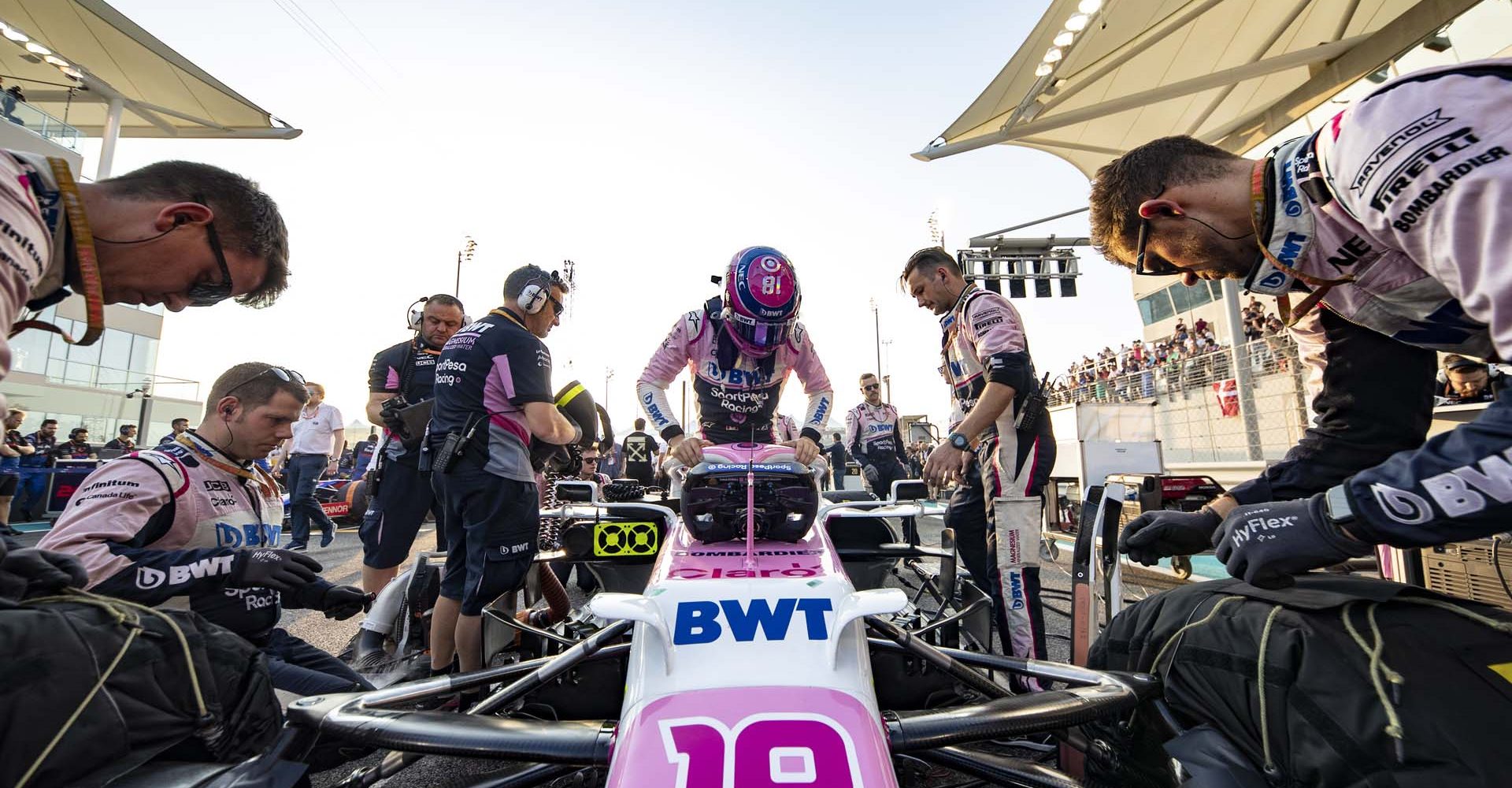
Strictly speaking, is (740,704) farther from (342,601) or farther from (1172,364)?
(1172,364)

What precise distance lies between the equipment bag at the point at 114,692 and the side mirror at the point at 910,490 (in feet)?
7.91

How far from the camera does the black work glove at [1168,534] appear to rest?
1.58 m

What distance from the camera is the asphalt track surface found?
85.7 inches

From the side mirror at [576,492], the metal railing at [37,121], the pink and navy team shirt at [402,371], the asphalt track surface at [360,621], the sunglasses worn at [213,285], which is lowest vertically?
the asphalt track surface at [360,621]

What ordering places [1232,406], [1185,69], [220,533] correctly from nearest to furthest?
[220,533] < [1232,406] < [1185,69]

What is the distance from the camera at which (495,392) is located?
2.88 metres

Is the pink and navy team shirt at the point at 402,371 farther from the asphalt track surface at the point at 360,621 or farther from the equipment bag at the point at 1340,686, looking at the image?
the equipment bag at the point at 1340,686

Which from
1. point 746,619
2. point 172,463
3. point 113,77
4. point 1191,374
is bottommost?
point 746,619

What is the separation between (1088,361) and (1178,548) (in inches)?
1085

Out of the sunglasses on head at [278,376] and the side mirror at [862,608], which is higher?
the sunglasses on head at [278,376]

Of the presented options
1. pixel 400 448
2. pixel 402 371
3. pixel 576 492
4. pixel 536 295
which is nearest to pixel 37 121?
pixel 402 371

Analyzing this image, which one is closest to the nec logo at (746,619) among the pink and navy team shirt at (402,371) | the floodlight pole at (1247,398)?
the pink and navy team shirt at (402,371)

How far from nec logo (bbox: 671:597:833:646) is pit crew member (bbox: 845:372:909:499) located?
802 cm

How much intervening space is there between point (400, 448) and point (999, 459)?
3370 mm
